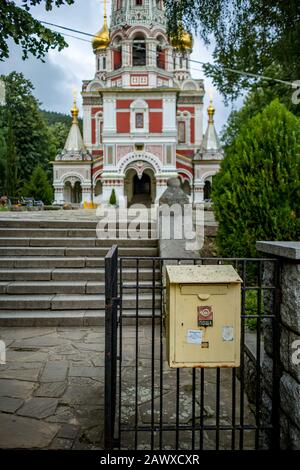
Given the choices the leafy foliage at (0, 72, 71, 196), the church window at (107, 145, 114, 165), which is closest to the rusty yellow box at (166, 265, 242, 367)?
the church window at (107, 145, 114, 165)

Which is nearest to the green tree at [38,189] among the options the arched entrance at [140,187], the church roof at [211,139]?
the arched entrance at [140,187]

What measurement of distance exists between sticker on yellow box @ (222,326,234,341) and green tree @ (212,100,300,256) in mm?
3390

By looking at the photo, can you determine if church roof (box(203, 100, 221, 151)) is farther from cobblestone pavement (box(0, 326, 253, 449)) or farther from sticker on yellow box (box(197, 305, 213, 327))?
sticker on yellow box (box(197, 305, 213, 327))

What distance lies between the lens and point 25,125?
42312 millimetres

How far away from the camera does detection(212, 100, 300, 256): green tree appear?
563 centimetres

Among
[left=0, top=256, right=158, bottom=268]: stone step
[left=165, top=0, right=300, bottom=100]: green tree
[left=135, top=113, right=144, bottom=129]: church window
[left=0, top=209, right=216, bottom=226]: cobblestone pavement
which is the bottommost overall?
[left=0, top=256, right=158, bottom=268]: stone step

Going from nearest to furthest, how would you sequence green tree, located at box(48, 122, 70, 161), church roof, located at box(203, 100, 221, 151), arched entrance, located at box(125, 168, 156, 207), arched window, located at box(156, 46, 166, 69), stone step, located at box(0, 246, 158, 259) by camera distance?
stone step, located at box(0, 246, 158, 259) → arched window, located at box(156, 46, 166, 69) → arched entrance, located at box(125, 168, 156, 207) → church roof, located at box(203, 100, 221, 151) → green tree, located at box(48, 122, 70, 161)

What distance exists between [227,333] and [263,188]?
361cm

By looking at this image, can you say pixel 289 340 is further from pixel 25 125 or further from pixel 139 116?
pixel 25 125

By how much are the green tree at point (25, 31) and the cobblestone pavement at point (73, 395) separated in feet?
12.5

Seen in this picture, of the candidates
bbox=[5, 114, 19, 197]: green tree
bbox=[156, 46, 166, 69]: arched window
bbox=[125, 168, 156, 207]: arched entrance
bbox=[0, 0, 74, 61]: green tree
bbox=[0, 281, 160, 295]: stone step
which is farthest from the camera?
bbox=[125, 168, 156, 207]: arched entrance

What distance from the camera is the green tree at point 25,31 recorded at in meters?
4.74

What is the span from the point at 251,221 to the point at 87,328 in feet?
9.20

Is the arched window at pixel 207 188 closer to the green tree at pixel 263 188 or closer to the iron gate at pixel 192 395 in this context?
the green tree at pixel 263 188
